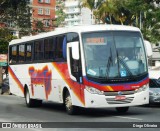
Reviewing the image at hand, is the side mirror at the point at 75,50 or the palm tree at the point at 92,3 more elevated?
the side mirror at the point at 75,50

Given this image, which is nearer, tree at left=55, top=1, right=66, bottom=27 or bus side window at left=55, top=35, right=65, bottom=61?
bus side window at left=55, top=35, right=65, bottom=61

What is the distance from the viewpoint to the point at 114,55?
19016 mm

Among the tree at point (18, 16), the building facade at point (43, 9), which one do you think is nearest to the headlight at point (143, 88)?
the tree at point (18, 16)

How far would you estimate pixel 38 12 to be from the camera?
122 meters

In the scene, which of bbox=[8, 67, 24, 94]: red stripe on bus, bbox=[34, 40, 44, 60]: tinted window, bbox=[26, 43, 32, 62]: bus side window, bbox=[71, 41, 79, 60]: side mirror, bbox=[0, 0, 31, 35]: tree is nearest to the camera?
bbox=[71, 41, 79, 60]: side mirror

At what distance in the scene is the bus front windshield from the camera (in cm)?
1878

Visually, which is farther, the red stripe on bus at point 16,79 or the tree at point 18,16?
the tree at point 18,16

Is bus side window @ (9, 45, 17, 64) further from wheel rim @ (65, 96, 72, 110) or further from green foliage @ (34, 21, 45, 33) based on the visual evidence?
green foliage @ (34, 21, 45, 33)

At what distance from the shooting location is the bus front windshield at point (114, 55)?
739 inches

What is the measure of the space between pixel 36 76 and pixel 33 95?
1129 millimetres

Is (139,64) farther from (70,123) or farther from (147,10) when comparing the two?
(147,10)

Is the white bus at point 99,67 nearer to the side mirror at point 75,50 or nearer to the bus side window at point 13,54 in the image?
the side mirror at point 75,50

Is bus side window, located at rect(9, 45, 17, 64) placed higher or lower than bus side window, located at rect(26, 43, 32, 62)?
lower

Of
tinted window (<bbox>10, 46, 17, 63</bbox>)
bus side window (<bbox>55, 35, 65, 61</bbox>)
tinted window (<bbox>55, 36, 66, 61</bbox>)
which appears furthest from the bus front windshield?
tinted window (<bbox>10, 46, 17, 63</bbox>)
